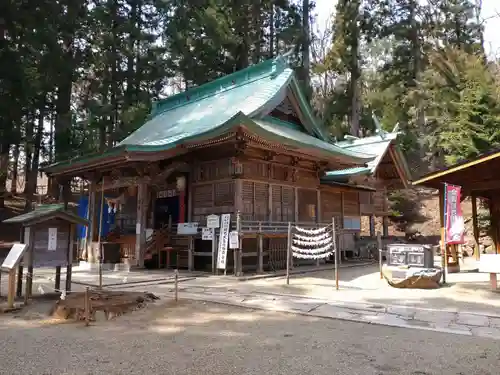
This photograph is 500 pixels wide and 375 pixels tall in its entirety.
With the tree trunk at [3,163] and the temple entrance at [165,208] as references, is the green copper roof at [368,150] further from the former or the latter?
the tree trunk at [3,163]

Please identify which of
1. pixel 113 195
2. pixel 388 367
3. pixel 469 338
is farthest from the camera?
pixel 113 195

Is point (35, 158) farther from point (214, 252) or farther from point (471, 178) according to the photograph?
point (471, 178)

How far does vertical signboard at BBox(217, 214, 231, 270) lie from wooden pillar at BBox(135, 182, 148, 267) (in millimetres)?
2753

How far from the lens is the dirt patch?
19.8 ft

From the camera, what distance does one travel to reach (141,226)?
41.3 ft

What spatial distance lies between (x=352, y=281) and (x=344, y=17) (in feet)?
78.8

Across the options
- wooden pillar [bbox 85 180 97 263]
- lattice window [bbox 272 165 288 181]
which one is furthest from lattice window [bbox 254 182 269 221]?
wooden pillar [bbox 85 180 97 263]

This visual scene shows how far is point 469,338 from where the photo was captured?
16.8 feet

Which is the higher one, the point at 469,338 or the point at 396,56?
the point at 396,56

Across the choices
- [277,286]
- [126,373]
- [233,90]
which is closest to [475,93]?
[233,90]

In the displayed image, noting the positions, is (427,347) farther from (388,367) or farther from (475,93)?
(475,93)

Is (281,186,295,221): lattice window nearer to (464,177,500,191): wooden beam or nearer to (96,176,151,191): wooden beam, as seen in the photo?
(96,176,151,191): wooden beam

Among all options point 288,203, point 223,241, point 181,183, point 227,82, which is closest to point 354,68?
point 227,82

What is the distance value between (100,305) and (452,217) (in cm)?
936
